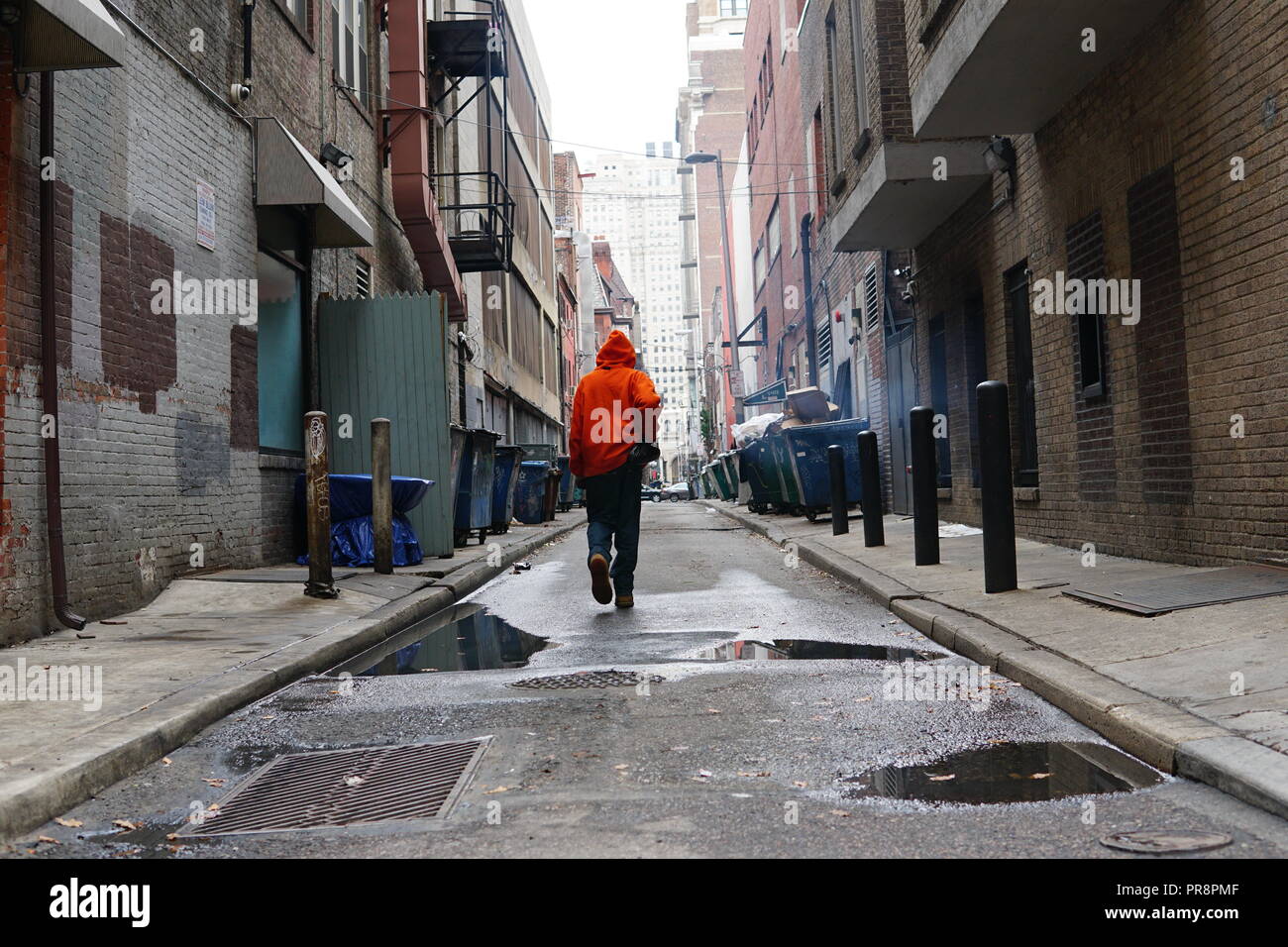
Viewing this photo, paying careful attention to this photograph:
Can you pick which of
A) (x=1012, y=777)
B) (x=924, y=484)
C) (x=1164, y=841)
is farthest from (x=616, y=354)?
(x=1164, y=841)

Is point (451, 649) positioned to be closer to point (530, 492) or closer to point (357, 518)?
point (357, 518)

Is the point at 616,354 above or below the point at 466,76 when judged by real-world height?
below

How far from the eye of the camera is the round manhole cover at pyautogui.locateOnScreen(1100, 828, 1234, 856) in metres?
2.90

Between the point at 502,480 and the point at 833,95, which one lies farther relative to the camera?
the point at 833,95

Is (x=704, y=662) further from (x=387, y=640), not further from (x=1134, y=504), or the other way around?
(x=1134, y=504)

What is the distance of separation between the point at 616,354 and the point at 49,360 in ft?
13.0

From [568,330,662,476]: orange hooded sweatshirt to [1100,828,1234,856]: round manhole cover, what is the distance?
19.8ft

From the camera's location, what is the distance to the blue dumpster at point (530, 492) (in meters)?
21.1

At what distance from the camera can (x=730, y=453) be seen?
27.4 metres

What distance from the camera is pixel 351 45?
1499 centimetres

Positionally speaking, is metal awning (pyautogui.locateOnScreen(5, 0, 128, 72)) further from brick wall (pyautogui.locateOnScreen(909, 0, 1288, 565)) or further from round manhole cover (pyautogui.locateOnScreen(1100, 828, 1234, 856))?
brick wall (pyautogui.locateOnScreen(909, 0, 1288, 565))

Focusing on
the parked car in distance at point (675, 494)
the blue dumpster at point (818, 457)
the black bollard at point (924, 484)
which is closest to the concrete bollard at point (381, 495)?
the black bollard at point (924, 484)

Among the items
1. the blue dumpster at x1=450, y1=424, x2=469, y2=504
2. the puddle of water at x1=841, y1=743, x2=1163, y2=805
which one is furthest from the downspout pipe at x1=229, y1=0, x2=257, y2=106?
the puddle of water at x1=841, y1=743, x2=1163, y2=805
